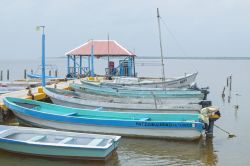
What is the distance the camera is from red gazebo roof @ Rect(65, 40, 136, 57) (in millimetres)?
35406

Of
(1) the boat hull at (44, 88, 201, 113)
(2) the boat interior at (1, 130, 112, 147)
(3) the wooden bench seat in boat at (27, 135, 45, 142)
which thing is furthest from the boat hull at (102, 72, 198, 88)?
(3) the wooden bench seat in boat at (27, 135, 45, 142)

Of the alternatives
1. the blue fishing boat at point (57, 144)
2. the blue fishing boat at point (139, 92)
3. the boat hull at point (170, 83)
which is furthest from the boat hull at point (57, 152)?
the boat hull at point (170, 83)

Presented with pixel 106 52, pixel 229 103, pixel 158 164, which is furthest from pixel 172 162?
pixel 106 52

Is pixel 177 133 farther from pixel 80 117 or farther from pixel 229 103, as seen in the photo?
pixel 229 103

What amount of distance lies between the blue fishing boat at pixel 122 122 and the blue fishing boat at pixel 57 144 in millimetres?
2413

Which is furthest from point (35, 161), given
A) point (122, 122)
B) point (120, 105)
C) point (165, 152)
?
point (120, 105)

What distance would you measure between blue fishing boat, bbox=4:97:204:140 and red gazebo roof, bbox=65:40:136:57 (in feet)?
65.9

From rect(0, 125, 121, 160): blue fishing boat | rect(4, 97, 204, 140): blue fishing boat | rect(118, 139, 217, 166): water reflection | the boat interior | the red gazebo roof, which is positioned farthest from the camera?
the red gazebo roof

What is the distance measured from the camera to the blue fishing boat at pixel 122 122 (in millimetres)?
13961

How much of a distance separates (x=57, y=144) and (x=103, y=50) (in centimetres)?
2530

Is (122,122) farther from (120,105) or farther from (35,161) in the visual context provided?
(35,161)

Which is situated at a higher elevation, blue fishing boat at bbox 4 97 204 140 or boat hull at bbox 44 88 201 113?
boat hull at bbox 44 88 201 113

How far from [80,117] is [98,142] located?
3112 millimetres

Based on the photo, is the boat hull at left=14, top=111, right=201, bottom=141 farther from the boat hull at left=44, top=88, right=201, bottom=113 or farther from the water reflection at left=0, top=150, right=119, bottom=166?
the boat hull at left=44, top=88, right=201, bottom=113
